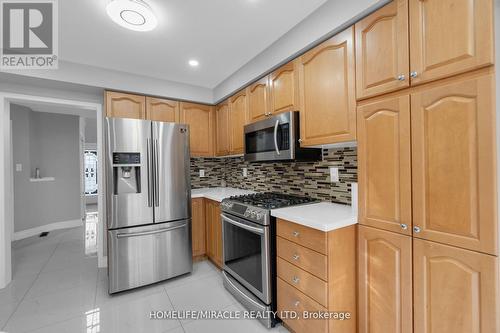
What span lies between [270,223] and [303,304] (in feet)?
1.93

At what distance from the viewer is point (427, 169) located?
3.84 feet

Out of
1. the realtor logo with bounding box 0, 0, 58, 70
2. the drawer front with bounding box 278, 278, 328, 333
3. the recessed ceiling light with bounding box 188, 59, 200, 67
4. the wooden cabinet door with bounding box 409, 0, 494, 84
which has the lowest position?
the drawer front with bounding box 278, 278, 328, 333

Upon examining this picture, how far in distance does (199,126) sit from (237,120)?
72cm

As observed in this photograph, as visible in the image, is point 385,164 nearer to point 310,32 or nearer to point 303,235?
point 303,235

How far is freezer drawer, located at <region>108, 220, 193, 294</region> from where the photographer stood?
220cm

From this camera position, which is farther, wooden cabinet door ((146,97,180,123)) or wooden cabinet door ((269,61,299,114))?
wooden cabinet door ((146,97,180,123))

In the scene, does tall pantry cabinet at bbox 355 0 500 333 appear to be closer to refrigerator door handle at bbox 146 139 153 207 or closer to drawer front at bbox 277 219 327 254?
drawer front at bbox 277 219 327 254

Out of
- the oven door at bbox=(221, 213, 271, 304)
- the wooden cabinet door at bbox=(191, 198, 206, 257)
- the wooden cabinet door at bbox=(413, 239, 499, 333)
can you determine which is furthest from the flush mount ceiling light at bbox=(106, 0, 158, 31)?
the wooden cabinet door at bbox=(413, 239, 499, 333)

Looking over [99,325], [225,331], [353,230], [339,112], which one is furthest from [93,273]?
[339,112]

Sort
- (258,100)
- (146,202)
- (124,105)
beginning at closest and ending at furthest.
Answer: (146,202)
(258,100)
(124,105)

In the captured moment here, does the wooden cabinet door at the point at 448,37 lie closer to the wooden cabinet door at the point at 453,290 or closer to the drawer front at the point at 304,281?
the wooden cabinet door at the point at 453,290

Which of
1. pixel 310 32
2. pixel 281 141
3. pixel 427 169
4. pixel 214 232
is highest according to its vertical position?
pixel 310 32

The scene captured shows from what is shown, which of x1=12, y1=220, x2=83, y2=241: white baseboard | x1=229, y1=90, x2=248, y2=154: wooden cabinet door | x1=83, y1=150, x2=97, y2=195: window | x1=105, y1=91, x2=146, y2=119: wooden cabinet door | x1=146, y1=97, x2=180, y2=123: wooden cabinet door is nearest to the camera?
x1=105, y1=91, x2=146, y2=119: wooden cabinet door

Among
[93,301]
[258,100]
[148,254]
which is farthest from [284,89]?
[93,301]
